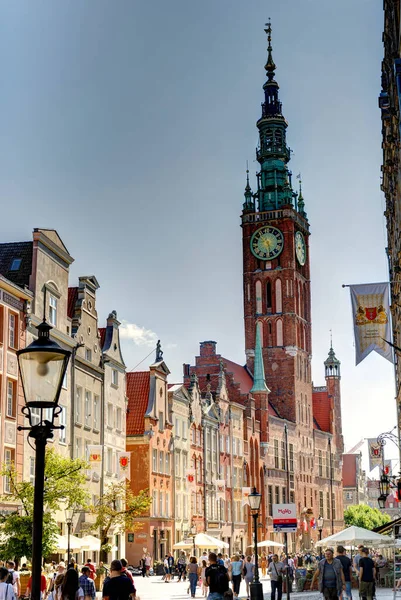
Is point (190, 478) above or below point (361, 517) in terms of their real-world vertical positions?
above

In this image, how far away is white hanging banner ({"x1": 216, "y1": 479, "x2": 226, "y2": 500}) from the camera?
76.8 meters

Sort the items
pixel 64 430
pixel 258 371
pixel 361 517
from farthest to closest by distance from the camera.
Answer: pixel 361 517
pixel 258 371
pixel 64 430

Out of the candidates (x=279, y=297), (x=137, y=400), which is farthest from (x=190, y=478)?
(x=279, y=297)

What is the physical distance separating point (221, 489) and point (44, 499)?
48508 mm

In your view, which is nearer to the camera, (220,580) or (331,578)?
(220,580)

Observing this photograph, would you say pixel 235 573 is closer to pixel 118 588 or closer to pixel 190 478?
pixel 118 588

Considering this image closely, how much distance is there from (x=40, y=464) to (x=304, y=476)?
104m

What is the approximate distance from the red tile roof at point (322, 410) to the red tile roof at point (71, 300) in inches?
3158

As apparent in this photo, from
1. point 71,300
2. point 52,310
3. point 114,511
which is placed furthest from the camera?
point 71,300

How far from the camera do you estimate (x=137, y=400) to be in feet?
212

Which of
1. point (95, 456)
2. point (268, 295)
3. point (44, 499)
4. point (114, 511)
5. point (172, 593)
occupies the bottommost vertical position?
point (172, 593)

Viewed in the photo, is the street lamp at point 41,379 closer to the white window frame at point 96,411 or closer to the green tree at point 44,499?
the green tree at point 44,499

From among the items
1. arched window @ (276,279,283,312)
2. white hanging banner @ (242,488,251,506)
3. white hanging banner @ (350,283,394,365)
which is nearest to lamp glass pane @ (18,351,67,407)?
white hanging banner @ (350,283,394,365)

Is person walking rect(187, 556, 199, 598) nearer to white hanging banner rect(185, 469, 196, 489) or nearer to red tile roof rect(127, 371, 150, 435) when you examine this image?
red tile roof rect(127, 371, 150, 435)
